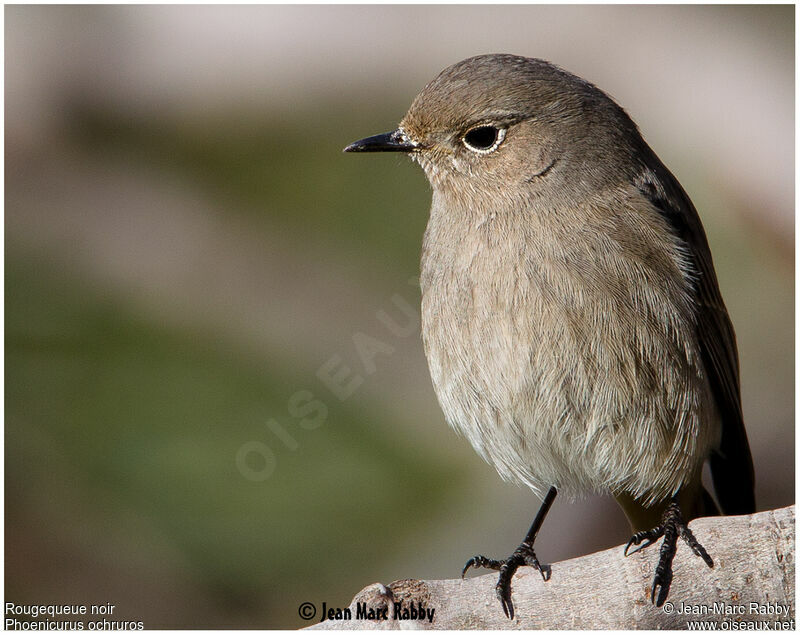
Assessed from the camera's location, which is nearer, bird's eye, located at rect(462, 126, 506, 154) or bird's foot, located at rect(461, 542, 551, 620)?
bird's foot, located at rect(461, 542, 551, 620)

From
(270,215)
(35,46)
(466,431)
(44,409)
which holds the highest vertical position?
(35,46)

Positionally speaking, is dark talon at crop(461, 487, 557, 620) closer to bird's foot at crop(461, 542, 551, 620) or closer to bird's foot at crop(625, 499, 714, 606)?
bird's foot at crop(461, 542, 551, 620)

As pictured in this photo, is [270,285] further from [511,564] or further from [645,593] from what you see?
[645,593]

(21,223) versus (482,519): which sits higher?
(21,223)

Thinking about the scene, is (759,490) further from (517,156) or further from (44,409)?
(44,409)

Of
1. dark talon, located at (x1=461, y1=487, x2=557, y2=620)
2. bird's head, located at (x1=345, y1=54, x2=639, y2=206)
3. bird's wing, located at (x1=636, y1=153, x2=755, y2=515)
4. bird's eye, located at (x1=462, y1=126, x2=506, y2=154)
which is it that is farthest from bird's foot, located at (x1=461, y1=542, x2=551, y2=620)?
bird's eye, located at (x1=462, y1=126, x2=506, y2=154)

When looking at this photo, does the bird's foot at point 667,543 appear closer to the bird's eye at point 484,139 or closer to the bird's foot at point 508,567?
→ the bird's foot at point 508,567

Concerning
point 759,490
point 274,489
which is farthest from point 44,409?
point 759,490
